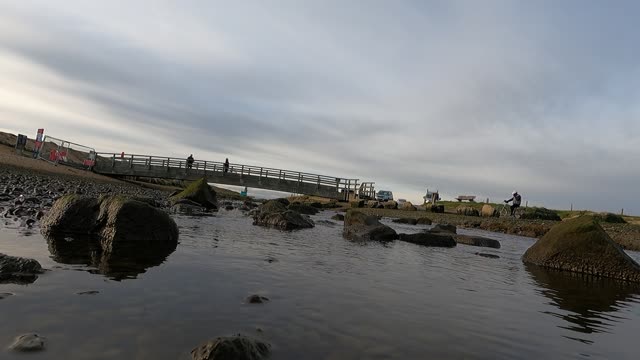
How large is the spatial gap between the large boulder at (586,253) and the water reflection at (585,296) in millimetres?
459

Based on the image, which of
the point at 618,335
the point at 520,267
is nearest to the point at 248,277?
the point at 618,335

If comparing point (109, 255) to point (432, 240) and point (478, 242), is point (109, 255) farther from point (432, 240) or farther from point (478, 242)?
point (478, 242)

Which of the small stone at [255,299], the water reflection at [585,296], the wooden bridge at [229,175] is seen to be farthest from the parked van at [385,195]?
the small stone at [255,299]

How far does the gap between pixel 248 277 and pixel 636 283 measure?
10.4 meters

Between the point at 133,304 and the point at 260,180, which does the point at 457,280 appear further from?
the point at 260,180

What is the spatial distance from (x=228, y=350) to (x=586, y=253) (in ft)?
39.8

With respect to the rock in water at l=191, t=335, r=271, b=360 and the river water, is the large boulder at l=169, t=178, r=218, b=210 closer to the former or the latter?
the river water

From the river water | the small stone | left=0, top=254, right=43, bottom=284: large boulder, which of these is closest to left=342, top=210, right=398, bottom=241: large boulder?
the river water

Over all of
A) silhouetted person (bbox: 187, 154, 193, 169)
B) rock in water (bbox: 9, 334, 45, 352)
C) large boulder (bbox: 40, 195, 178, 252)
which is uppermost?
silhouetted person (bbox: 187, 154, 193, 169)

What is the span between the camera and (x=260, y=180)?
2108 inches

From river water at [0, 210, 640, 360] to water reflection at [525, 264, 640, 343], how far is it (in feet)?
0.15

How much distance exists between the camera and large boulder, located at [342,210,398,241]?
58.3 feet

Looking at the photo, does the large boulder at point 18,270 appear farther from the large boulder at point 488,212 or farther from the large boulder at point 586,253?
the large boulder at point 488,212

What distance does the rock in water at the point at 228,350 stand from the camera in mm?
3867
